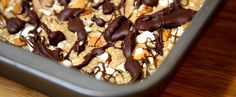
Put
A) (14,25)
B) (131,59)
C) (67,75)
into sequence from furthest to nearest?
(14,25), (131,59), (67,75)

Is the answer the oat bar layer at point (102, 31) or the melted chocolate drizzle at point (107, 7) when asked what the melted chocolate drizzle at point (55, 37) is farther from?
the melted chocolate drizzle at point (107, 7)

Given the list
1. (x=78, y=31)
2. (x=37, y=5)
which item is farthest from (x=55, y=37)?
(x=37, y=5)

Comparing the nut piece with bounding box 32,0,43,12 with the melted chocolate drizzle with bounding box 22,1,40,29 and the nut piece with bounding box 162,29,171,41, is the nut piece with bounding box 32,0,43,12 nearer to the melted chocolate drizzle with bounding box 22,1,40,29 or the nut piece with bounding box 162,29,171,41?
the melted chocolate drizzle with bounding box 22,1,40,29

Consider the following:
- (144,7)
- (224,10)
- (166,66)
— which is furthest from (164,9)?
(166,66)

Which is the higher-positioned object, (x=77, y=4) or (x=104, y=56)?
(x=77, y=4)

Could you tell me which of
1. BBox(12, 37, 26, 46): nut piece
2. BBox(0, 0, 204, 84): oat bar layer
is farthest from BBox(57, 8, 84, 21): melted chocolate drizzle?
BBox(12, 37, 26, 46): nut piece

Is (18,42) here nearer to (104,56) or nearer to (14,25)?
(14,25)

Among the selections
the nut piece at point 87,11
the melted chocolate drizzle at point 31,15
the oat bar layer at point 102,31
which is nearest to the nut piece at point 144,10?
the oat bar layer at point 102,31
